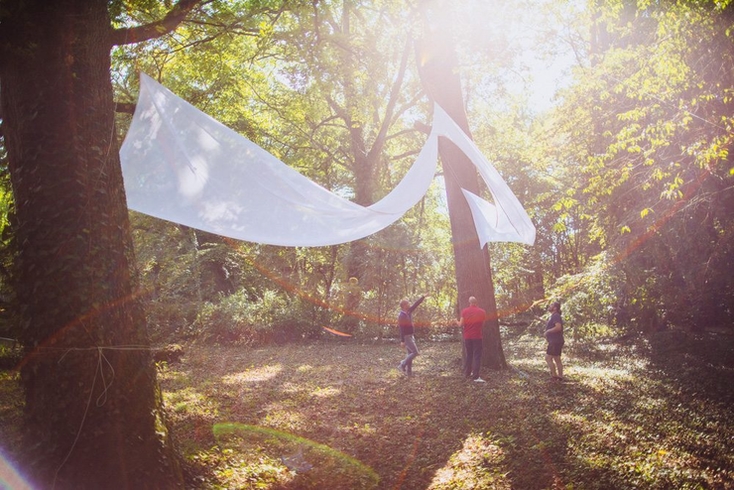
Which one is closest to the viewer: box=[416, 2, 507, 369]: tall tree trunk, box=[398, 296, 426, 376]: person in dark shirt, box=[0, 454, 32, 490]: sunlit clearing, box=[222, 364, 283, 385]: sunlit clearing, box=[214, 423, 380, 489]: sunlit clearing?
box=[0, 454, 32, 490]: sunlit clearing

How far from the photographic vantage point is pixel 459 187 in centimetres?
945

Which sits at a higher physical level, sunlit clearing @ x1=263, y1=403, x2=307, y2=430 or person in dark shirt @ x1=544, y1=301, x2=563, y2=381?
person in dark shirt @ x1=544, y1=301, x2=563, y2=381

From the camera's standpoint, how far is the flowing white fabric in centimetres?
493

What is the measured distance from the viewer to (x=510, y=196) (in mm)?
6309

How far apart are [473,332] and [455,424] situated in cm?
250

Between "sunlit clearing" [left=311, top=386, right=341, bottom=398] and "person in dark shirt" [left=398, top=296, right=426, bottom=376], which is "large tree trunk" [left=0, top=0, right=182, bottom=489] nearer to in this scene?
"sunlit clearing" [left=311, top=386, right=341, bottom=398]

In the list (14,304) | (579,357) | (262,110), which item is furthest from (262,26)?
(262,110)

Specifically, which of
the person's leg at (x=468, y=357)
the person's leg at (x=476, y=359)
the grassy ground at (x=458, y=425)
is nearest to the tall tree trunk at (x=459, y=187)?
the person's leg at (x=468, y=357)

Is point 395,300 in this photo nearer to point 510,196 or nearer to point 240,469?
point 510,196

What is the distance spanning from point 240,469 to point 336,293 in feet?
39.4

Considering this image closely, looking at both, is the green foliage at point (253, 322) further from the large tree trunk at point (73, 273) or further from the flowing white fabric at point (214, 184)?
the large tree trunk at point (73, 273)

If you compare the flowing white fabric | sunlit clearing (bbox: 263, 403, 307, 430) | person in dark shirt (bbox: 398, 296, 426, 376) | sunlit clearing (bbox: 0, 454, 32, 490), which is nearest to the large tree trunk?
sunlit clearing (bbox: 0, 454, 32, 490)

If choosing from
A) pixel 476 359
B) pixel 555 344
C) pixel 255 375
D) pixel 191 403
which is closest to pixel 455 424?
pixel 476 359

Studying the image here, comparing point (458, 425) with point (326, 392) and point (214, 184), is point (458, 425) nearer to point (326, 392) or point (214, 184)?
point (326, 392)
